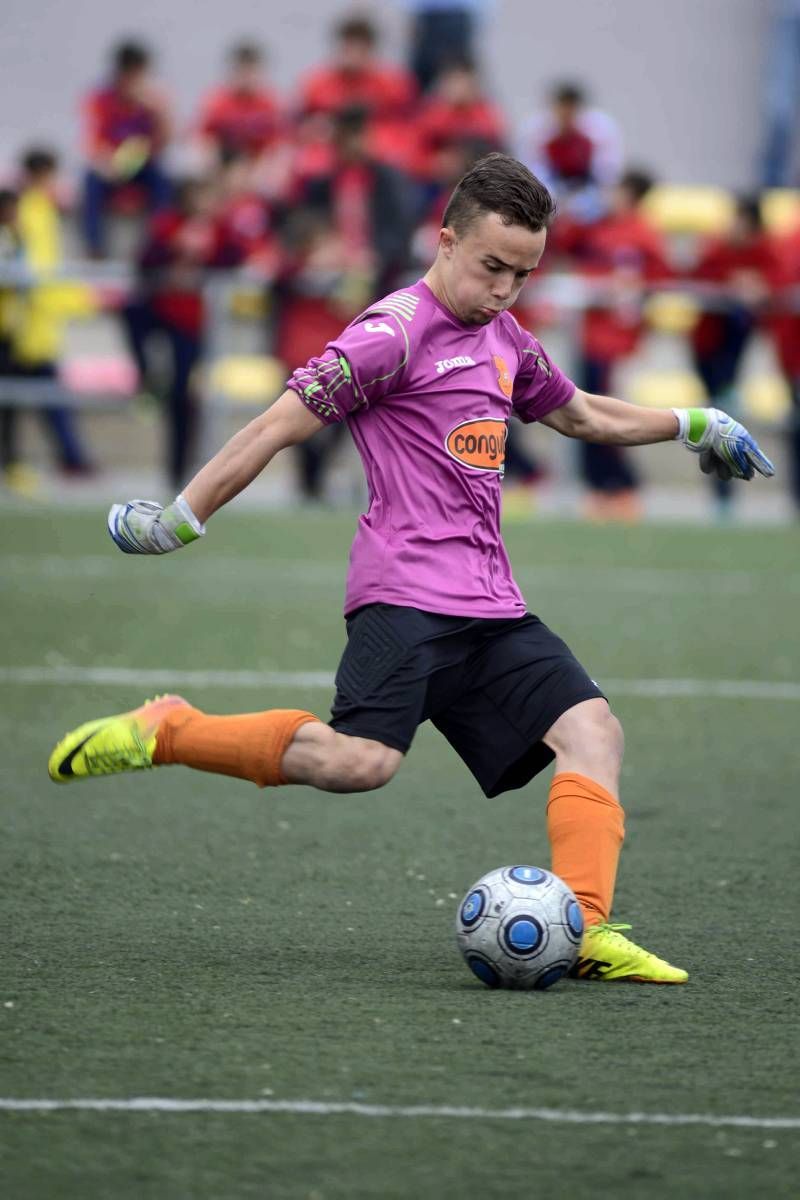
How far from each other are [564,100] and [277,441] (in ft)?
39.7

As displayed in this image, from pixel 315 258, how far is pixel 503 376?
11.1 metres

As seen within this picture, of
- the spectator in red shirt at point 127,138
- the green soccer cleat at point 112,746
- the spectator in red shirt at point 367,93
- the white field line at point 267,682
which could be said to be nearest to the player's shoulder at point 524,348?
the green soccer cleat at point 112,746

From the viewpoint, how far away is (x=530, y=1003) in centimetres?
432

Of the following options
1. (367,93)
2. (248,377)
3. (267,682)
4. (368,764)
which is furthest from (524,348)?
(248,377)

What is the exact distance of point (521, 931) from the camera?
436 cm

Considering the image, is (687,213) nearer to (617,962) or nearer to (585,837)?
(585,837)

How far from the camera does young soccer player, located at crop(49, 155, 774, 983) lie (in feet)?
14.9

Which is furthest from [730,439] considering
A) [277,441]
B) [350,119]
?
[350,119]

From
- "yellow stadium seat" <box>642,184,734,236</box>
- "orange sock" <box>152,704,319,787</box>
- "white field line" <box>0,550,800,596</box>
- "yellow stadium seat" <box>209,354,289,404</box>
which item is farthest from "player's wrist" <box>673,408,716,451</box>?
"yellow stadium seat" <box>642,184,734,236</box>

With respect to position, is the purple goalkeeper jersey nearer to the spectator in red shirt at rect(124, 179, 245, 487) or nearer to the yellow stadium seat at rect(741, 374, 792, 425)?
the spectator in red shirt at rect(124, 179, 245, 487)

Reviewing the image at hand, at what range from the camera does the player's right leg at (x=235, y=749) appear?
4.57 m

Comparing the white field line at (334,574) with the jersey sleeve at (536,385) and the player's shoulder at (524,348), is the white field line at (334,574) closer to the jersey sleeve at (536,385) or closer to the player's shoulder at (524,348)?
the jersey sleeve at (536,385)

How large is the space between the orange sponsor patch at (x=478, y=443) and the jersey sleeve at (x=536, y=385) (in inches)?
8.1

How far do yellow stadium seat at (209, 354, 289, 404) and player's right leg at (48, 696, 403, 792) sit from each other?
11.6 m
